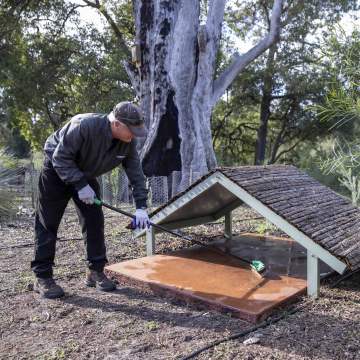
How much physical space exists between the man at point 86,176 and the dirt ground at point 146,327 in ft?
0.77

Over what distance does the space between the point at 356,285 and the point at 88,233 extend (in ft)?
7.62

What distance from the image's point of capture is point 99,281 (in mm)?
4016

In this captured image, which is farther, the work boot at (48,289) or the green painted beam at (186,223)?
the green painted beam at (186,223)

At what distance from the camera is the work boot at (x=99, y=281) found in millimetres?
3969

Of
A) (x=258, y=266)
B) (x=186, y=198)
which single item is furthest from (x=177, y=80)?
(x=258, y=266)

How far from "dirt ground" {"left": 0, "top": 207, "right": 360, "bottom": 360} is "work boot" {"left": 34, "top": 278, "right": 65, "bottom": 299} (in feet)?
0.18

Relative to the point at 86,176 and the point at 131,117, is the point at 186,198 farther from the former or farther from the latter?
the point at 131,117

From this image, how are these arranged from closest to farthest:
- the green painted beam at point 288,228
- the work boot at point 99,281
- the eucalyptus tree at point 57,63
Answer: the green painted beam at point 288,228, the work boot at point 99,281, the eucalyptus tree at point 57,63

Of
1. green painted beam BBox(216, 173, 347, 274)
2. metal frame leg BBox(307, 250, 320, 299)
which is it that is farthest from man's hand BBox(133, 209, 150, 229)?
metal frame leg BBox(307, 250, 320, 299)

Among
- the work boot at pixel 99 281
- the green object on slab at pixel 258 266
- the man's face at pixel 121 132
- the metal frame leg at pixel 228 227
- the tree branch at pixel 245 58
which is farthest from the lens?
the tree branch at pixel 245 58

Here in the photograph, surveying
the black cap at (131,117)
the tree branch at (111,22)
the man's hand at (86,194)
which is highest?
the tree branch at (111,22)

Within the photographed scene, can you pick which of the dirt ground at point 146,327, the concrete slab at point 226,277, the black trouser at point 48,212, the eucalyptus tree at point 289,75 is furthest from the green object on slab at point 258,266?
the eucalyptus tree at point 289,75

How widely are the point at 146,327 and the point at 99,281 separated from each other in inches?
38.1

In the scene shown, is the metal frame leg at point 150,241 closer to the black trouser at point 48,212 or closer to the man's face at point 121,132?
the black trouser at point 48,212
